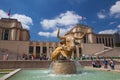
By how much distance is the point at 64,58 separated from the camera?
17688mm

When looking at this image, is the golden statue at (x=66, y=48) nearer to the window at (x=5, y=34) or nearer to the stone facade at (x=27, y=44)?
the stone facade at (x=27, y=44)

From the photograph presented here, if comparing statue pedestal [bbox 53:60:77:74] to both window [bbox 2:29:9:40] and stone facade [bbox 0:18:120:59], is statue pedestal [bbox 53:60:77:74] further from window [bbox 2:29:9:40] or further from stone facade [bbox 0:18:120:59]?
window [bbox 2:29:9:40]

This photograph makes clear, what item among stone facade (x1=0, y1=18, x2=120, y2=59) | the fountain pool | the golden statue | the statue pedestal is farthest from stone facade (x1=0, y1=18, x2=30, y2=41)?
the fountain pool

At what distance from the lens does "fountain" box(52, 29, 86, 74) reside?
16.3 m

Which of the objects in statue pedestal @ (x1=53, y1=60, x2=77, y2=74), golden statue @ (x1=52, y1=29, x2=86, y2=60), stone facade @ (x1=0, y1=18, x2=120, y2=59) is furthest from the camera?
stone facade @ (x1=0, y1=18, x2=120, y2=59)

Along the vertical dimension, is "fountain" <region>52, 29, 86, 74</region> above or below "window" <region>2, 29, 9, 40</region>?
below

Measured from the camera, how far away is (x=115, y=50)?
60.0 metres

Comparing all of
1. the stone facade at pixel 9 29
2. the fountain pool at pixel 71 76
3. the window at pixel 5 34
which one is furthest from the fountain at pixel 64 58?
the window at pixel 5 34

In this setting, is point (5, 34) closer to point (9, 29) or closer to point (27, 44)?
point (9, 29)

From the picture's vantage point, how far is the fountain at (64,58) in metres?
16.3

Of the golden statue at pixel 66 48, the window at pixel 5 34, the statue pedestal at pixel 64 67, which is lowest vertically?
the statue pedestal at pixel 64 67

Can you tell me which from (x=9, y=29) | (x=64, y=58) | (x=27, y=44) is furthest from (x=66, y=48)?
(x=9, y=29)

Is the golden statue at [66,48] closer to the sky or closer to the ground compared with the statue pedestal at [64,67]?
closer to the sky

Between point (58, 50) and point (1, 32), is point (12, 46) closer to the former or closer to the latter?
point (1, 32)
